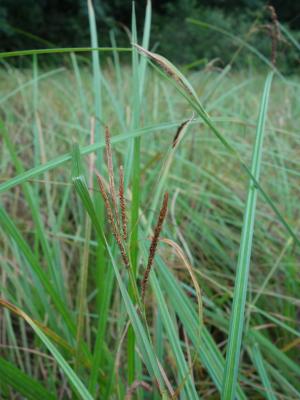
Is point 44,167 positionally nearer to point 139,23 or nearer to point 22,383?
point 22,383

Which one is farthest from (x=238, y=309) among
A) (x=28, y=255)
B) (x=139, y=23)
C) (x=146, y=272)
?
(x=139, y=23)

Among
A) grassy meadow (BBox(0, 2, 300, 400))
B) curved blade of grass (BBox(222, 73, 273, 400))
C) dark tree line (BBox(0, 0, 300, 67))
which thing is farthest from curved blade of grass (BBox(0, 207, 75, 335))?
dark tree line (BBox(0, 0, 300, 67))

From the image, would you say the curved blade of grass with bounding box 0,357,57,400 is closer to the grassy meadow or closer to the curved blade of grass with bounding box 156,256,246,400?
the grassy meadow

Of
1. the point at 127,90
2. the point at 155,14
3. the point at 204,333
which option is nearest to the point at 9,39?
the point at 155,14

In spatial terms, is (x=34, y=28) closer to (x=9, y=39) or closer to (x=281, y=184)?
(x=9, y=39)

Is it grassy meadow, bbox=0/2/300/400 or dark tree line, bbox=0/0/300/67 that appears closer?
grassy meadow, bbox=0/2/300/400

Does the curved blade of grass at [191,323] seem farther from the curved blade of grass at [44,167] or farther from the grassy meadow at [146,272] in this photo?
the curved blade of grass at [44,167]

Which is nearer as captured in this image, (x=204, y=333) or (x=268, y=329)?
(x=204, y=333)
